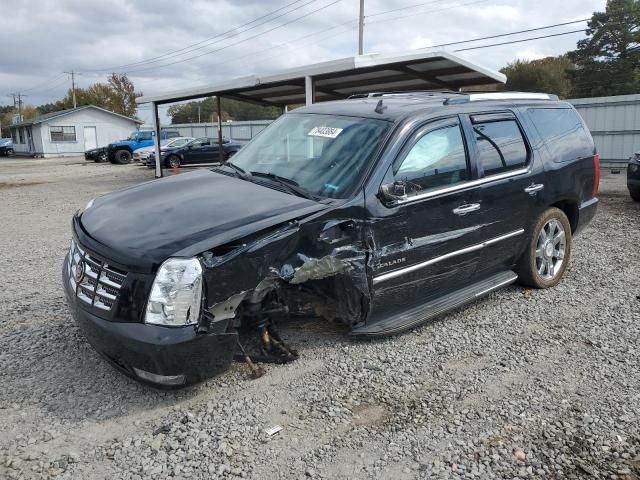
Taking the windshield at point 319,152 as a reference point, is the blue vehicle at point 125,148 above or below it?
below

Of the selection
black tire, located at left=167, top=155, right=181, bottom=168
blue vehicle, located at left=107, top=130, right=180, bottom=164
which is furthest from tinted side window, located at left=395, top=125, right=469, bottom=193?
blue vehicle, located at left=107, top=130, right=180, bottom=164

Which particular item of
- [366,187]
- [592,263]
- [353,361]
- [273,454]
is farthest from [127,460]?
[592,263]

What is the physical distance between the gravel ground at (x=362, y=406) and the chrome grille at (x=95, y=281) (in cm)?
62

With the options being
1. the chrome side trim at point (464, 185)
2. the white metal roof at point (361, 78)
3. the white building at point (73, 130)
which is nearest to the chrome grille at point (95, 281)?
the chrome side trim at point (464, 185)

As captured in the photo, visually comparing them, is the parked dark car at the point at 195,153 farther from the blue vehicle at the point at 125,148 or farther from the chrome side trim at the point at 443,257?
the chrome side trim at the point at 443,257

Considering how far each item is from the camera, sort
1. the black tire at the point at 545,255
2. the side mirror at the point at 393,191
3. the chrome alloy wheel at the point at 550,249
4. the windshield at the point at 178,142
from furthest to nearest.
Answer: the windshield at the point at 178,142, the chrome alloy wheel at the point at 550,249, the black tire at the point at 545,255, the side mirror at the point at 393,191

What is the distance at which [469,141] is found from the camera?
4.29 m

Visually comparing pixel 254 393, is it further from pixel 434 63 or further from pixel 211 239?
pixel 434 63

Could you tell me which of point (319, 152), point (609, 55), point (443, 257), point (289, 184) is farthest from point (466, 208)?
point (609, 55)

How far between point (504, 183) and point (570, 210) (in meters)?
1.46

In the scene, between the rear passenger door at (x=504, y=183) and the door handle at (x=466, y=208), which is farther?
the rear passenger door at (x=504, y=183)

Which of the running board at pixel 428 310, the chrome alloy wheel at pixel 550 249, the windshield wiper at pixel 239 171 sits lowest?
the running board at pixel 428 310

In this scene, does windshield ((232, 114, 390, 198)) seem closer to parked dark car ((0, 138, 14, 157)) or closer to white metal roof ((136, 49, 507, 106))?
white metal roof ((136, 49, 507, 106))

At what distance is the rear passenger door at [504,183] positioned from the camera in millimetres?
4344
